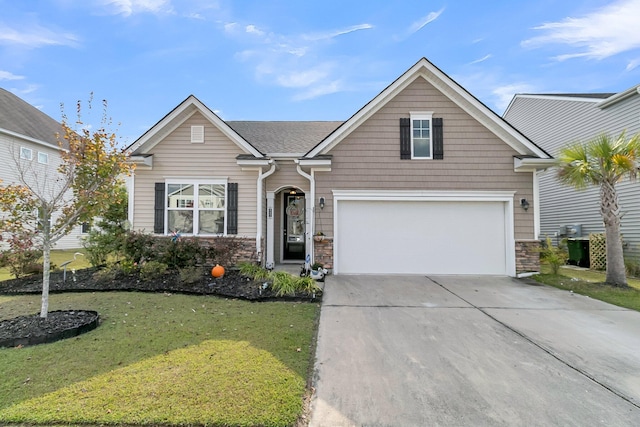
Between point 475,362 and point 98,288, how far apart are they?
779 cm

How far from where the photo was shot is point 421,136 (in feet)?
30.3

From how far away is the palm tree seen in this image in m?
7.55

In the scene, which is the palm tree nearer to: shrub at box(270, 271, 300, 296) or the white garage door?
the white garage door

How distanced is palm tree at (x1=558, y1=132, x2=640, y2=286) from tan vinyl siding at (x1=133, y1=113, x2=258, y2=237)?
9075 mm

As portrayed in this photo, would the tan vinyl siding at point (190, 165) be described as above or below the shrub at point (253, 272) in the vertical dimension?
above

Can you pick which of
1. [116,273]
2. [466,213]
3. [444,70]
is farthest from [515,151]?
[116,273]

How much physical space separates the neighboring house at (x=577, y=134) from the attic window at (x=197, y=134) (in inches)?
467

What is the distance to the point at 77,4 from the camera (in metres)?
9.18

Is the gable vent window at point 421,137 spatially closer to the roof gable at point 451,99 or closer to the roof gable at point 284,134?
the roof gable at point 451,99

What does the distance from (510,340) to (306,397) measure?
10.5 ft

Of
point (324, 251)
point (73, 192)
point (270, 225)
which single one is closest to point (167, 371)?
point (73, 192)

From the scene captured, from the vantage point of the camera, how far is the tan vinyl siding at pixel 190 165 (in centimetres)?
934

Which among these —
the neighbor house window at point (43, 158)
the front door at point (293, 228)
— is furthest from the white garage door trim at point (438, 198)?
the neighbor house window at point (43, 158)

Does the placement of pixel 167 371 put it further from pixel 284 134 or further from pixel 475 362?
pixel 284 134
